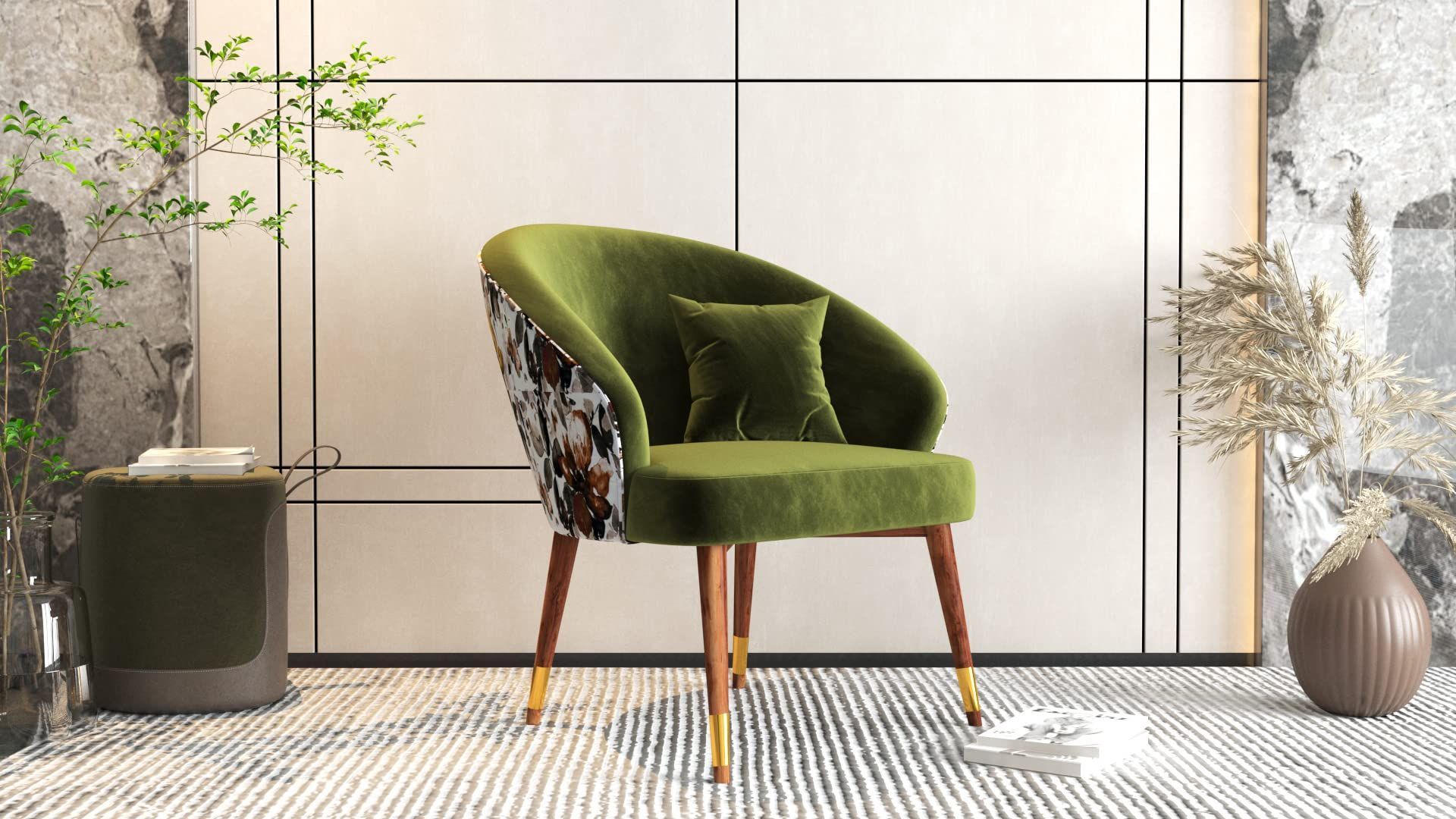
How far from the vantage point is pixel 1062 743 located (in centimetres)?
203

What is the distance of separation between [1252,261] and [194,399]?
103 inches

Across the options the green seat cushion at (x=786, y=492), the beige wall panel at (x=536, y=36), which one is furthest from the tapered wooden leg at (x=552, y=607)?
the beige wall panel at (x=536, y=36)

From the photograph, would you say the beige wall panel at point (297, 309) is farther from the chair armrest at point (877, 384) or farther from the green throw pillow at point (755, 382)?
the chair armrest at point (877, 384)

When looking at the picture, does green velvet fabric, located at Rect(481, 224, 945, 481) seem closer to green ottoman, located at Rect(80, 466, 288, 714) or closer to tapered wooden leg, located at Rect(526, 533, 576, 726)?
tapered wooden leg, located at Rect(526, 533, 576, 726)

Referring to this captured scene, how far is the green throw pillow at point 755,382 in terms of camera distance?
241 centimetres

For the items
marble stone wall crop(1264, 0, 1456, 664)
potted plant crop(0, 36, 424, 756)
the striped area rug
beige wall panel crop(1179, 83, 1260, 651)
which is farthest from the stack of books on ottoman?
marble stone wall crop(1264, 0, 1456, 664)

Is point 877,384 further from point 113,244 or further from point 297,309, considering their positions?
point 113,244

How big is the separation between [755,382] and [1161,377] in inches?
45.5

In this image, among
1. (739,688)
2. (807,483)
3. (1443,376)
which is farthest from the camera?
(1443,376)

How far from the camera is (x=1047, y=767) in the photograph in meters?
2.01

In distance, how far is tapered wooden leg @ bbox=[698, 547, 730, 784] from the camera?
194 cm

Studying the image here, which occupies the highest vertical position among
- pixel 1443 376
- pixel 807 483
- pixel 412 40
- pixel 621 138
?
pixel 412 40

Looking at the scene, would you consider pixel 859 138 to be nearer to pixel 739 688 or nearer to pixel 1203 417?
pixel 1203 417

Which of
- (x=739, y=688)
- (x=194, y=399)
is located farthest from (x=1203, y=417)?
(x=194, y=399)
